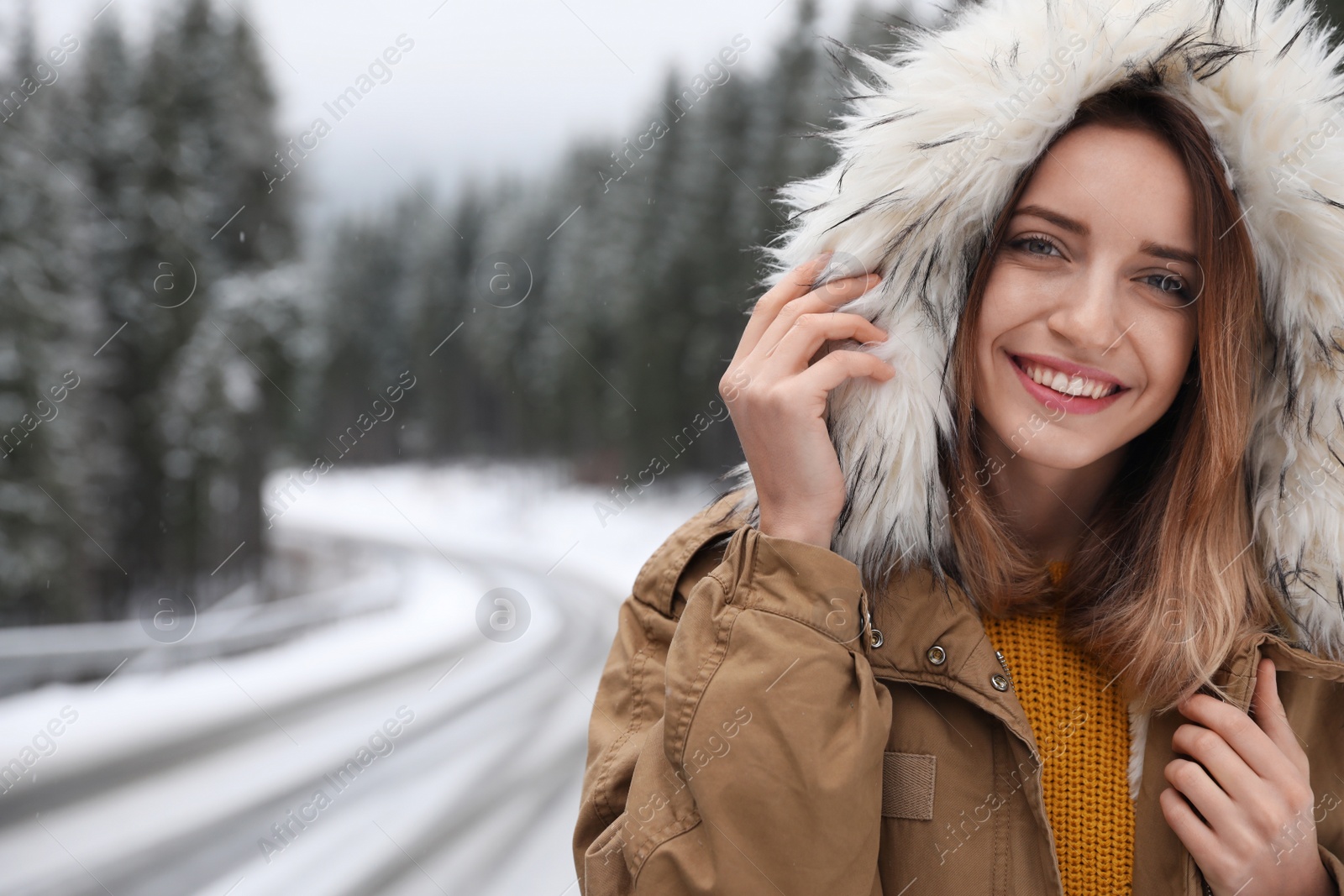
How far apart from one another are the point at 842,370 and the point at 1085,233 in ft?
1.42

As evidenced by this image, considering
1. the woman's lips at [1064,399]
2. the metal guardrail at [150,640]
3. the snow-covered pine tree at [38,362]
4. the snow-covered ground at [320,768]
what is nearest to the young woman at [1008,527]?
the woman's lips at [1064,399]

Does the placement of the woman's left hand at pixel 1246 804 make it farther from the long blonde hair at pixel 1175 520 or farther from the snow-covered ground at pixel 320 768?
the snow-covered ground at pixel 320 768

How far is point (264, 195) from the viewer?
1553 centimetres

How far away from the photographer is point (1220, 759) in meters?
1.30

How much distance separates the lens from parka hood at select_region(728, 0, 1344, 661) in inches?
54.4

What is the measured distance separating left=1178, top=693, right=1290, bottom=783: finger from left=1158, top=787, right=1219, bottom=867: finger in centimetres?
11

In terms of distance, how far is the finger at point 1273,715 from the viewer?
1331mm

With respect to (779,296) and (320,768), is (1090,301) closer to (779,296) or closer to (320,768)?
(779,296)

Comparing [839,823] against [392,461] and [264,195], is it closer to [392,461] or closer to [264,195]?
[264,195]

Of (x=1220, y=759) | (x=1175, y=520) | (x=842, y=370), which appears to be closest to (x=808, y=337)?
(x=842, y=370)

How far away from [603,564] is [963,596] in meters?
17.5

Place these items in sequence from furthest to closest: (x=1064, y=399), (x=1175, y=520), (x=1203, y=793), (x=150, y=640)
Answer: (x=150, y=640), (x=1175, y=520), (x=1064, y=399), (x=1203, y=793)

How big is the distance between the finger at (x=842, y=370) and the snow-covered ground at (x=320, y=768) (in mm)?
3289

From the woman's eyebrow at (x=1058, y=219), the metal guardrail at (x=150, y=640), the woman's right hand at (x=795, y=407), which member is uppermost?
the woman's eyebrow at (x=1058, y=219)
